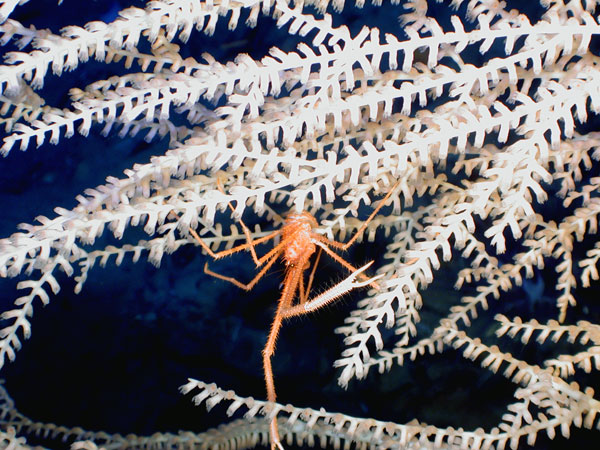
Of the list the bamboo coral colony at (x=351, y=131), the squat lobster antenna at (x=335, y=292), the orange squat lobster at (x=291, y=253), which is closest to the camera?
the bamboo coral colony at (x=351, y=131)

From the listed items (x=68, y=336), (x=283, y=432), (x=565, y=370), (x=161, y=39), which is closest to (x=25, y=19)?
(x=161, y=39)

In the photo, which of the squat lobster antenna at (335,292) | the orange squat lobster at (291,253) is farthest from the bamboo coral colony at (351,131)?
the orange squat lobster at (291,253)

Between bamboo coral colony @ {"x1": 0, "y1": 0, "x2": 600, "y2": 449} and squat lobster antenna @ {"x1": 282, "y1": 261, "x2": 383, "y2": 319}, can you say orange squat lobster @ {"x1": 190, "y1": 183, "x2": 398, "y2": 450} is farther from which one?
bamboo coral colony @ {"x1": 0, "y1": 0, "x2": 600, "y2": 449}

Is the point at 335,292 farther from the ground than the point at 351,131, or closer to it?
closer to it

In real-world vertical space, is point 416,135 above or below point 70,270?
above

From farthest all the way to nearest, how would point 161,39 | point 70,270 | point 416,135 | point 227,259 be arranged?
point 227,259, point 161,39, point 70,270, point 416,135

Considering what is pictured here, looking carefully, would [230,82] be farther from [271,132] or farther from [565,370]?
[565,370]

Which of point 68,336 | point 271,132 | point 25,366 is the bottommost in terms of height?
point 25,366

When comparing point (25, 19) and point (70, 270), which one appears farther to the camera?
point (25, 19)

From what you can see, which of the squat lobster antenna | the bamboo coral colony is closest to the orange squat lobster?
the squat lobster antenna

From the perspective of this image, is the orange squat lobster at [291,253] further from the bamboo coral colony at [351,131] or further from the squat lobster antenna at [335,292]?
the bamboo coral colony at [351,131]

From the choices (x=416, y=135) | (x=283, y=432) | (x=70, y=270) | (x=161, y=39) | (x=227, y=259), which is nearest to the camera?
(x=416, y=135)
